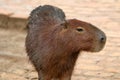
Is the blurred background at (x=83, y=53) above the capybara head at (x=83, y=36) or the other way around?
the other way around

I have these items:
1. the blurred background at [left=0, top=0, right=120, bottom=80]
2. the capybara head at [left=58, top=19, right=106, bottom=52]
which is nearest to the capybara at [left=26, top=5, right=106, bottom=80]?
the capybara head at [left=58, top=19, right=106, bottom=52]

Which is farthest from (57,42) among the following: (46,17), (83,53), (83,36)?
(83,53)

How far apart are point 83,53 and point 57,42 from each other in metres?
2.32

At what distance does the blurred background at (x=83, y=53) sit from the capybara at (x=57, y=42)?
1038 mm

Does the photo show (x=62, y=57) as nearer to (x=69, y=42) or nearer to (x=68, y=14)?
(x=69, y=42)

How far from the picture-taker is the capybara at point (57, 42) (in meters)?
4.73

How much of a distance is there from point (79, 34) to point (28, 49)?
3.53 feet

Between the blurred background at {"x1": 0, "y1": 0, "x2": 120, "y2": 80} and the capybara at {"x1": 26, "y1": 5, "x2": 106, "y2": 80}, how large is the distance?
3.41 ft

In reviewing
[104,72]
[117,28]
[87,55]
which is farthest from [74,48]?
[117,28]

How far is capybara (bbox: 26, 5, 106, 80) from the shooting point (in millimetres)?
4734

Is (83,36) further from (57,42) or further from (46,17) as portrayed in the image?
(46,17)

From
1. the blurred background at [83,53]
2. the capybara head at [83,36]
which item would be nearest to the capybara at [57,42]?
the capybara head at [83,36]

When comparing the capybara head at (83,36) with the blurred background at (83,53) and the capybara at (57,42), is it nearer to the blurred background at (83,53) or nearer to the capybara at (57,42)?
the capybara at (57,42)

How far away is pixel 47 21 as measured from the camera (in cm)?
547
